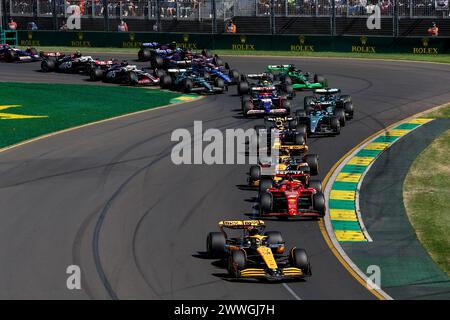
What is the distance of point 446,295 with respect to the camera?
2042cm

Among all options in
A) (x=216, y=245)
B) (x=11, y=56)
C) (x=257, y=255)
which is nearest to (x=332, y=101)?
(x=216, y=245)

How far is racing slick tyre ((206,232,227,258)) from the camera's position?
2253cm

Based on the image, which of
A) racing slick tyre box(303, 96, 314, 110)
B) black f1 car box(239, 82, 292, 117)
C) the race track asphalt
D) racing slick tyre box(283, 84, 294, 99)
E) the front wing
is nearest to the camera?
the race track asphalt

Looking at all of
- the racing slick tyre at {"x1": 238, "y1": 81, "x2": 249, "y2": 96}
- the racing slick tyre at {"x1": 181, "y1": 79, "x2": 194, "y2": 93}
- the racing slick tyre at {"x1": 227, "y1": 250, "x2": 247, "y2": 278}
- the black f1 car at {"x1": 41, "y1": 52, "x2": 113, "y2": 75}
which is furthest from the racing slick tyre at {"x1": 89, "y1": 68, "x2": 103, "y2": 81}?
the racing slick tyre at {"x1": 227, "y1": 250, "x2": 247, "y2": 278}

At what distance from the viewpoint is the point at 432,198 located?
29.1 meters

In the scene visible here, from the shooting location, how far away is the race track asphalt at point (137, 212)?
816 inches

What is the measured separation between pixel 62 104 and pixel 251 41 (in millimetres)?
21267

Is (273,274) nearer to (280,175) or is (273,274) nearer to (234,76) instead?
(280,175)

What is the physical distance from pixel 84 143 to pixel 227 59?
25184 millimetres

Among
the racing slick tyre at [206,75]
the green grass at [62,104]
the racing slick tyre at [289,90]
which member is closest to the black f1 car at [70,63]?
the green grass at [62,104]

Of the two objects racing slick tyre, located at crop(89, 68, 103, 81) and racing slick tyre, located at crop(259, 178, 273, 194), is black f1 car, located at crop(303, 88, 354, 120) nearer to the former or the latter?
racing slick tyre, located at crop(259, 178, 273, 194)

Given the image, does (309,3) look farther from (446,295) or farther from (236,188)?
(446,295)

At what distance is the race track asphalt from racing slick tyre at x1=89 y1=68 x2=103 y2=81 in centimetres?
930
